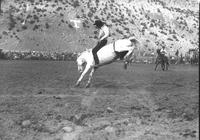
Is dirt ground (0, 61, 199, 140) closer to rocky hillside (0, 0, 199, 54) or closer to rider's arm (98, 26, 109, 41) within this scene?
rider's arm (98, 26, 109, 41)

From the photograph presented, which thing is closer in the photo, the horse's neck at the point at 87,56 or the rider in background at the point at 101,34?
the rider in background at the point at 101,34


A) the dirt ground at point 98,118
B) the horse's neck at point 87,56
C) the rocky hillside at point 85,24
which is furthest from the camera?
the rocky hillside at point 85,24

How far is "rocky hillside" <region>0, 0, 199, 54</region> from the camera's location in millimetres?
72625

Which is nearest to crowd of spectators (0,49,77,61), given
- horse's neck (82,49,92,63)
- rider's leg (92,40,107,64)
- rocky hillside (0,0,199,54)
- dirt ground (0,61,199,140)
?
rocky hillside (0,0,199,54)

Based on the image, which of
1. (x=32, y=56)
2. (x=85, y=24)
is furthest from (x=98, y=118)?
(x=85, y=24)

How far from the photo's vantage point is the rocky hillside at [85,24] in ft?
238

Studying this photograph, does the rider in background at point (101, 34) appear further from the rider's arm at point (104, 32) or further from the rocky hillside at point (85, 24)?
the rocky hillside at point (85, 24)

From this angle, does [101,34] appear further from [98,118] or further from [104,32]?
[98,118]

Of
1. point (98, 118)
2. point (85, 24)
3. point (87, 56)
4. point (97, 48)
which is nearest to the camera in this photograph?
point (98, 118)

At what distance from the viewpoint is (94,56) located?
15.4 metres

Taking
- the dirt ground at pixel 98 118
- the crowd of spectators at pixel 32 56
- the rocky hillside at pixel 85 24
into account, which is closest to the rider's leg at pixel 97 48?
the dirt ground at pixel 98 118

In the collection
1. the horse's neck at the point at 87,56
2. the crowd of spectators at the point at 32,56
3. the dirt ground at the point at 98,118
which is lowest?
the crowd of spectators at the point at 32,56

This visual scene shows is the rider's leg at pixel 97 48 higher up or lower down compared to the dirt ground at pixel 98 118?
higher up

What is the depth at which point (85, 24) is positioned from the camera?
7900 centimetres
